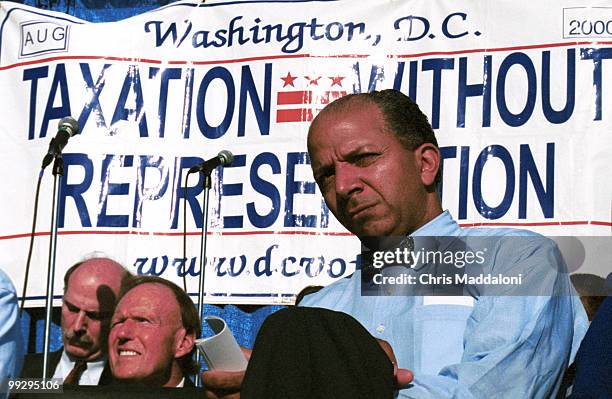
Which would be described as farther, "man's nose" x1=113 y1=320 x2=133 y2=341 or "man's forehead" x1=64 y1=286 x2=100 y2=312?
"man's forehead" x1=64 y1=286 x2=100 y2=312

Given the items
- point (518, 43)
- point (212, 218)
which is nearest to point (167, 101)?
point (212, 218)

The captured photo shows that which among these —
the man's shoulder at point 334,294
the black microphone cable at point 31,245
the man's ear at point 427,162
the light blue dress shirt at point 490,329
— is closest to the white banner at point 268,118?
the black microphone cable at point 31,245

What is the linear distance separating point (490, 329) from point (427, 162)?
0.66 metres

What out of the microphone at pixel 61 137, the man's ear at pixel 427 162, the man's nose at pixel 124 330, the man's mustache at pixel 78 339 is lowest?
the man's mustache at pixel 78 339

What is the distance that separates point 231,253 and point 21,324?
76 centimetres

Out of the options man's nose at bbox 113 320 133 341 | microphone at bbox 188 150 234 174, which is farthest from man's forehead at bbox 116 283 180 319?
microphone at bbox 188 150 234 174

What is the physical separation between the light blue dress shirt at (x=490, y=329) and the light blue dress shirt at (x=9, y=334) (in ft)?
3.81

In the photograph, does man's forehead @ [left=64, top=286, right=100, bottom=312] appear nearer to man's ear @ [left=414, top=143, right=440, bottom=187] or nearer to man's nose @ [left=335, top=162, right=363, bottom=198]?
man's nose @ [left=335, top=162, right=363, bottom=198]

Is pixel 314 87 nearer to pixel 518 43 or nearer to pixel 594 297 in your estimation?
pixel 518 43

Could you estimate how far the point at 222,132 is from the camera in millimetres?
3742

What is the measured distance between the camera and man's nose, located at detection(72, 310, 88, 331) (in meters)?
3.56

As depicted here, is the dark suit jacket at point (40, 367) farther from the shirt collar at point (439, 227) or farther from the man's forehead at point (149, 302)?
the shirt collar at point (439, 227)

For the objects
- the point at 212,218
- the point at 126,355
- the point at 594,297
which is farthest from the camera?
the point at 212,218

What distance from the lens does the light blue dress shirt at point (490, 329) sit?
2.47 m
